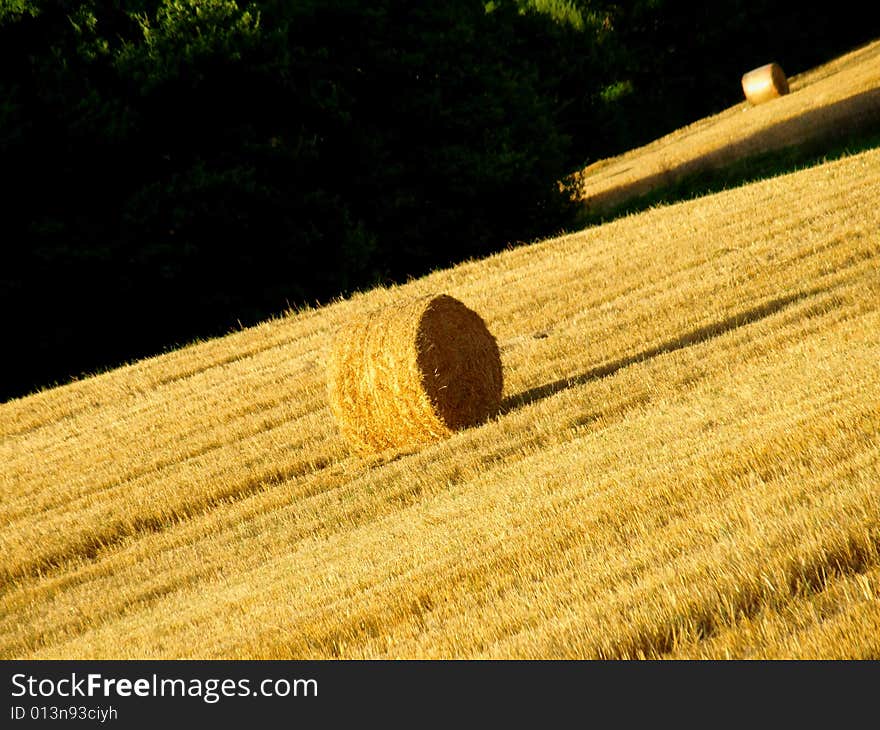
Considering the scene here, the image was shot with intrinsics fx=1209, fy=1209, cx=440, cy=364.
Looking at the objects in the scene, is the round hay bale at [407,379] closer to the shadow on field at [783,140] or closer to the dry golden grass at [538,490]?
the dry golden grass at [538,490]

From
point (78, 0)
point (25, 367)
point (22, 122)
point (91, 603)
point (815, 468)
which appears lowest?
point (815, 468)

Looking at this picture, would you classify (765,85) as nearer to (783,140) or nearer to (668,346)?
(783,140)

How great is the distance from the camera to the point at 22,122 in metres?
26.8

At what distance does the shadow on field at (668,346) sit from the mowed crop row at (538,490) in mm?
57

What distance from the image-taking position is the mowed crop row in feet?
20.2

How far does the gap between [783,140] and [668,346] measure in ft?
73.3

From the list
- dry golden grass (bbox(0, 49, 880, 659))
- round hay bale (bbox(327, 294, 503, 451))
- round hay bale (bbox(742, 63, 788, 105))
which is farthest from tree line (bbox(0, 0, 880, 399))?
round hay bale (bbox(327, 294, 503, 451))

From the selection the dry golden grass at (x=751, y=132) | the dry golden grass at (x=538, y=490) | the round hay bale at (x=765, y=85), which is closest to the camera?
the dry golden grass at (x=538, y=490)

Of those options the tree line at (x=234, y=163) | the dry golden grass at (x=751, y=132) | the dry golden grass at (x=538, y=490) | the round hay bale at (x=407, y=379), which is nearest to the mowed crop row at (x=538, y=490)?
the dry golden grass at (x=538, y=490)

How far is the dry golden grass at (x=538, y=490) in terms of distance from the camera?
20.1 ft

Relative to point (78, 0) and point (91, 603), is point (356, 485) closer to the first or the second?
point (91, 603)

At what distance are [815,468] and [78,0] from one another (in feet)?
86.9

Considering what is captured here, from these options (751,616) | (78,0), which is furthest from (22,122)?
(751,616)

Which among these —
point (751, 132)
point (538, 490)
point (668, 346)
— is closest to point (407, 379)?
point (538, 490)
